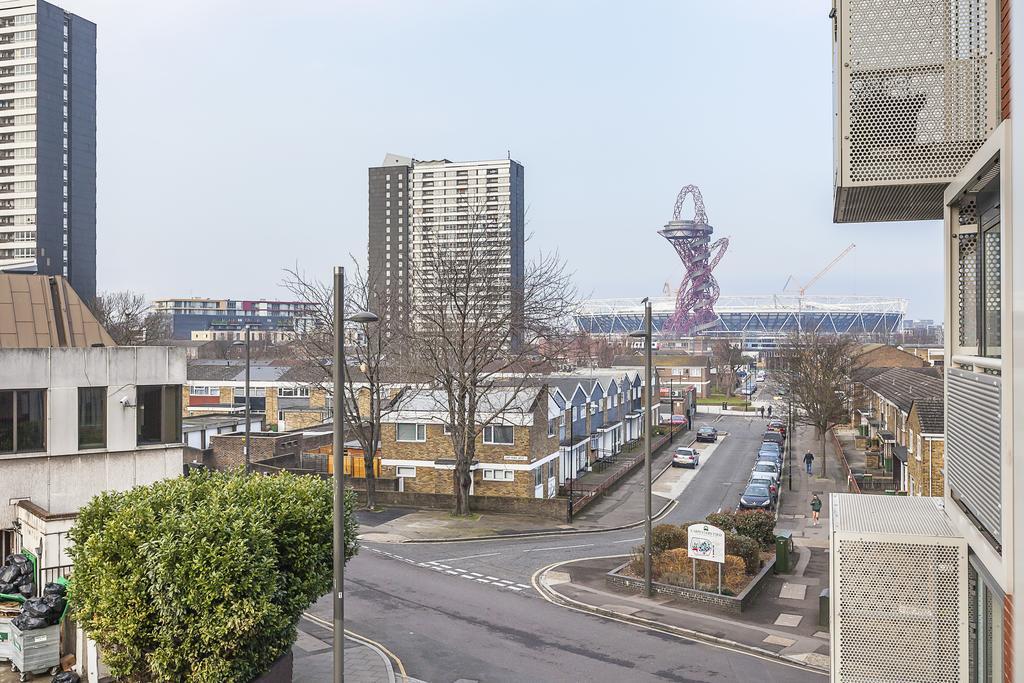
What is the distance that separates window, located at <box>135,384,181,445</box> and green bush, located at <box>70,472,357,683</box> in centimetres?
639

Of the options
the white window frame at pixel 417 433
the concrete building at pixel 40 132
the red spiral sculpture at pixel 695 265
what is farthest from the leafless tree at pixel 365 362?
the red spiral sculpture at pixel 695 265

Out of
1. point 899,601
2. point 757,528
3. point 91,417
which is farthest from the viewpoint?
point 757,528

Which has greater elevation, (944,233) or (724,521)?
(944,233)

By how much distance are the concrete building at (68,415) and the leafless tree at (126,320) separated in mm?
48296

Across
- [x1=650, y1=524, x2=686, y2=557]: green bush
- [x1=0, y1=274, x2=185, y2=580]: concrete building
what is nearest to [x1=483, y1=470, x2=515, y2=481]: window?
[x1=650, y1=524, x2=686, y2=557]: green bush

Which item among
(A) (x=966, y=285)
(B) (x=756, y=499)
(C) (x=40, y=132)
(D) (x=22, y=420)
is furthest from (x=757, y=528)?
(C) (x=40, y=132)

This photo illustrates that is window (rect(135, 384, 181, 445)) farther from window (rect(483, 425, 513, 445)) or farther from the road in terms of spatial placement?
window (rect(483, 425, 513, 445))

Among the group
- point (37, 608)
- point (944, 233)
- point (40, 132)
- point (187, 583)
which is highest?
point (40, 132)

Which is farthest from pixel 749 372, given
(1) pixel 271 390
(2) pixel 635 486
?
(2) pixel 635 486

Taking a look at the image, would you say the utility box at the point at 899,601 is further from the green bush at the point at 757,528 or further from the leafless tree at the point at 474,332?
the leafless tree at the point at 474,332

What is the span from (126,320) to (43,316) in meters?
64.5

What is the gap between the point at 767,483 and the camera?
127 feet

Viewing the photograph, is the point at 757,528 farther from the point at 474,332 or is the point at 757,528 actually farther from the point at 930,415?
the point at 474,332

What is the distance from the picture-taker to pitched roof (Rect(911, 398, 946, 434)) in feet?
94.4
